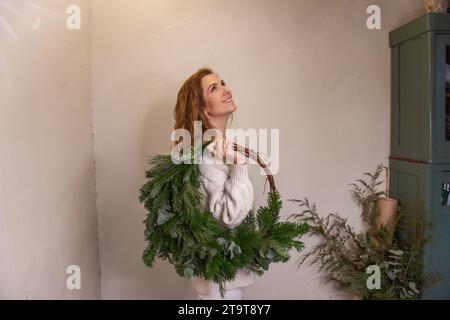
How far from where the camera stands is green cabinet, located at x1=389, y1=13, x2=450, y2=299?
1.56 m

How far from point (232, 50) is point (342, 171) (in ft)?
2.94

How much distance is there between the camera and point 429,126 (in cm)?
158

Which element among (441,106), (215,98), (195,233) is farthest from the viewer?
(441,106)

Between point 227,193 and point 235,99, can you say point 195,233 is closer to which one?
point 227,193

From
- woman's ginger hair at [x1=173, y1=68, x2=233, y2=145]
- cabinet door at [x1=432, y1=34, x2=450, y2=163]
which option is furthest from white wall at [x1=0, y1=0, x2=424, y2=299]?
woman's ginger hair at [x1=173, y1=68, x2=233, y2=145]

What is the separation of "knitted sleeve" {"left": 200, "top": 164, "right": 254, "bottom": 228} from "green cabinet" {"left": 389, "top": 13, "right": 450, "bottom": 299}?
0.99 meters

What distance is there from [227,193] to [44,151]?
0.69 m

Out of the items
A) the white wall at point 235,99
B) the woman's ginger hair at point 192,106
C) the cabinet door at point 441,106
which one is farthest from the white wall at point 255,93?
the woman's ginger hair at point 192,106

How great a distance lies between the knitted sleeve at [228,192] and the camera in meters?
1.13

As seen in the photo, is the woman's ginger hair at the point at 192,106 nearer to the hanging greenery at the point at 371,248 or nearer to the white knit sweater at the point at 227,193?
the white knit sweater at the point at 227,193

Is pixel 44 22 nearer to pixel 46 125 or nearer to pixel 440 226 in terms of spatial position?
pixel 46 125

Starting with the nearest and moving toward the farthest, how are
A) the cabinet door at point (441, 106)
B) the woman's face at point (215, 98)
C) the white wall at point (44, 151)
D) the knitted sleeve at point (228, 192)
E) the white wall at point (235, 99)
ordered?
the white wall at point (44, 151) → the knitted sleeve at point (228, 192) → the woman's face at point (215, 98) → the cabinet door at point (441, 106) → the white wall at point (235, 99)

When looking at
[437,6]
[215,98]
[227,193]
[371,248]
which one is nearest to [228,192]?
[227,193]

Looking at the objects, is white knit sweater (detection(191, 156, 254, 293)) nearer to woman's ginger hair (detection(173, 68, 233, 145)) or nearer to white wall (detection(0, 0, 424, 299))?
woman's ginger hair (detection(173, 68, 233, 145))
